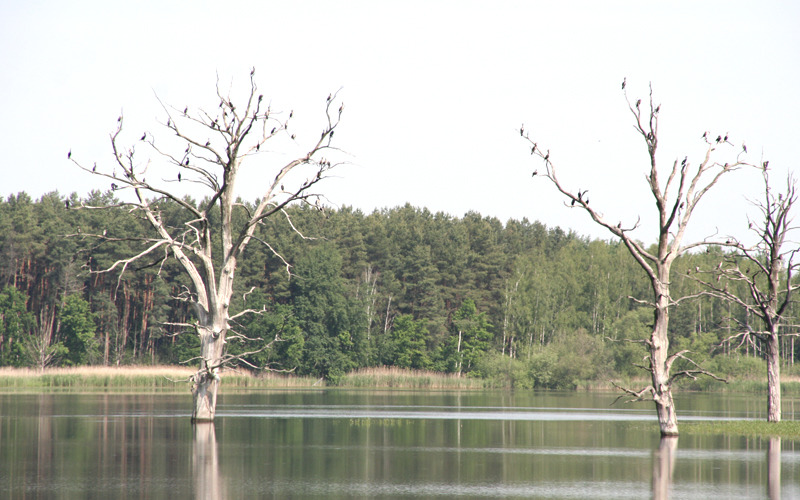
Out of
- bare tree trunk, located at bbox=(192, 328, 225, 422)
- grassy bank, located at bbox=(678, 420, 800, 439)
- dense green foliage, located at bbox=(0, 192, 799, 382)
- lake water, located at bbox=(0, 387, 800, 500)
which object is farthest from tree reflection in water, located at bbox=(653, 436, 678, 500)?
dense green foliage, located at bbox=(0, 192, 799, 382)

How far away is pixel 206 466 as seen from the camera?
2011cm

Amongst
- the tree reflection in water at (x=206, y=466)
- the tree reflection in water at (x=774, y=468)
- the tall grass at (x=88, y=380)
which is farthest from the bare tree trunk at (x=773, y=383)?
the tall grass at (x=88, y=380)

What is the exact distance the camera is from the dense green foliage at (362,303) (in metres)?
88.3

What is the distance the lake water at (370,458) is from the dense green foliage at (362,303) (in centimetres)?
4677

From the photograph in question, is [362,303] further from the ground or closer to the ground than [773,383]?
further from the ground

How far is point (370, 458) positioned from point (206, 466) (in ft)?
14.0

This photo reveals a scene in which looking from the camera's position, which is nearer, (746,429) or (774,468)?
(774,468)

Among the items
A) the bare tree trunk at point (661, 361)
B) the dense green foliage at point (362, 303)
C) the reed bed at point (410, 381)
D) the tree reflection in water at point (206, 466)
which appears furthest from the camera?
the dense green foliage at point (362, 303)

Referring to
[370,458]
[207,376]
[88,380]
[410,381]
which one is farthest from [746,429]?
[410,381]

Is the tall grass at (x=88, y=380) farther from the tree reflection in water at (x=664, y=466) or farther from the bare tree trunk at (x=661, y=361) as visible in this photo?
the tree reflection in water at (x=664, y=466)

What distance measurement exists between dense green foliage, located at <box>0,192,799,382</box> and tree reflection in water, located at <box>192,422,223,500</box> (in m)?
53.8

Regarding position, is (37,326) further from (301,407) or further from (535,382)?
(301,407)

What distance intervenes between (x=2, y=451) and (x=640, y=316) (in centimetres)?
6753

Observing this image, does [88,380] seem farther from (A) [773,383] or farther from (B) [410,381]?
(A) [773,383]
